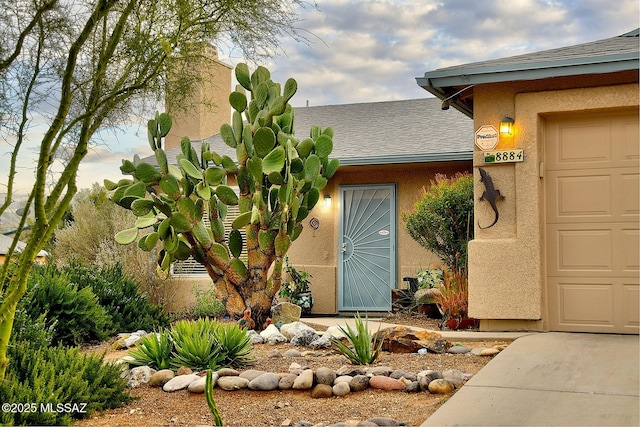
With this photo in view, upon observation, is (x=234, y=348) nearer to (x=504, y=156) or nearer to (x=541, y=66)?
(x=504, y=156)

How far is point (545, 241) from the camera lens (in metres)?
8.79

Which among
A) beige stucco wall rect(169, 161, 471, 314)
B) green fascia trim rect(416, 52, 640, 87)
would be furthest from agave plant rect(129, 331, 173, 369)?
beige stucco wall rect(169, 161, 471, 314)

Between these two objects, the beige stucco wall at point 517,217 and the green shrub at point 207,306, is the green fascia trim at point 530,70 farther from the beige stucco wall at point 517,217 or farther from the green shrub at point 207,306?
the green shrub at point 207,306

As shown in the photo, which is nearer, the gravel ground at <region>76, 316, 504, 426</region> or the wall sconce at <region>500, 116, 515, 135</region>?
the gravel ground at <region>76, 316, 504, 426</region>

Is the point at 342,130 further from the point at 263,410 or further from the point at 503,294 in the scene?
the point at 263,410

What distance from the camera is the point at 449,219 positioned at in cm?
1090

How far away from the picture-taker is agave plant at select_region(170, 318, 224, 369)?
7059 mm

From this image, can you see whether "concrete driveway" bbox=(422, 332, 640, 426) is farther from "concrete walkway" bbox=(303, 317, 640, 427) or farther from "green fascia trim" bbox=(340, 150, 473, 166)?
"green fascia trim" bbox=(340, 150, 473, 166)

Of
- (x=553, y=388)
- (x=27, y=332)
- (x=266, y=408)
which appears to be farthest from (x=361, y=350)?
(x=27, y=332)

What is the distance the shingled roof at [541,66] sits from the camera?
320 inches

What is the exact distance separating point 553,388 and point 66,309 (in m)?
6.15

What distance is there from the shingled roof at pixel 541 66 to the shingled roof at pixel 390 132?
3.49m

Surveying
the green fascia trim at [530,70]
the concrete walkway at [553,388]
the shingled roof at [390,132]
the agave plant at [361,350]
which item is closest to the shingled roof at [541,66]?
the green fascia trim at [530,70]

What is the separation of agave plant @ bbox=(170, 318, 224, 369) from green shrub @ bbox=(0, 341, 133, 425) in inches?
33.9
